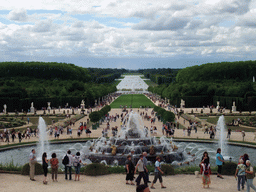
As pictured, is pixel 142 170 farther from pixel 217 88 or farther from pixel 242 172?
pixel 217 88

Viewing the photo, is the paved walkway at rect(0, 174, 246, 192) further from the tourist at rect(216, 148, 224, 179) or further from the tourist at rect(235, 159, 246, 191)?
the tourist at rect(235, 159, 246, 191)

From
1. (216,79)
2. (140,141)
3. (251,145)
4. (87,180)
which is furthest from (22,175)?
(216,79)

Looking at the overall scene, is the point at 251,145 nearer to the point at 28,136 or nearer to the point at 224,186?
Answer: the point at 224,186

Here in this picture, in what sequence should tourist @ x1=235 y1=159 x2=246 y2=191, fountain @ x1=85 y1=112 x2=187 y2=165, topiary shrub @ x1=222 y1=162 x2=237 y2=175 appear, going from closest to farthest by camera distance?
tourist @ x1=235 y1=159 x2=246 y2=191, topiary shrub @ x1=222 y1=162 x2=237 y2=175, fountain @ x1=85 y1=112 x2=187 y2=165

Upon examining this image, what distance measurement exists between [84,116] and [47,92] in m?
26.9

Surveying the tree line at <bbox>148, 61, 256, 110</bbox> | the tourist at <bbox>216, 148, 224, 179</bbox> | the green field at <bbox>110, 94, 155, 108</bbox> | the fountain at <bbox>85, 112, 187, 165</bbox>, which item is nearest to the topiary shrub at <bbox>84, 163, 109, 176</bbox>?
the fountain at <bbox>85, 112, 187, 165</bbox>

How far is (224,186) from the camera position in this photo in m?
14.1

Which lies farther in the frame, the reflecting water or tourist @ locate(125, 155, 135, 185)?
the reflecting water

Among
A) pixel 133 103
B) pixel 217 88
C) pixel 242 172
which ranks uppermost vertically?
pixel 217 88

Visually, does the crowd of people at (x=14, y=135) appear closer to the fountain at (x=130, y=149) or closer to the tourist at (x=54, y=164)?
the fountain at (x=130, y=149)

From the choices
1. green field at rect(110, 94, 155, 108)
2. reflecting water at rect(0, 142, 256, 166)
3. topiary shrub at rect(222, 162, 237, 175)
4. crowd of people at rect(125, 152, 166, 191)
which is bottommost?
reflecting water at rect(0, 142, 256, 166)

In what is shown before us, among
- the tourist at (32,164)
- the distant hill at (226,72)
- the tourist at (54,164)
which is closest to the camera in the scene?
the tourist at (54,164)

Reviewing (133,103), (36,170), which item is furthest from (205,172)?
(133,103)

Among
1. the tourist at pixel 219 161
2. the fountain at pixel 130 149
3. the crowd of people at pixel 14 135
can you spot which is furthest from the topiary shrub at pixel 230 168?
the crowd of people at pixel 14 135
